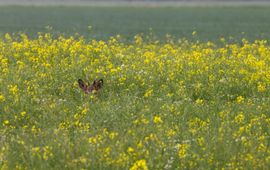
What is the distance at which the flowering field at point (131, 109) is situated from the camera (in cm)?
809

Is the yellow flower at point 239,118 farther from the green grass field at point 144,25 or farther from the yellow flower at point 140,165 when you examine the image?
the green grass field at point 144,25

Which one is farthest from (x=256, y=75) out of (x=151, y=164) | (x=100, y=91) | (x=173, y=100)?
(x=151, y=164)

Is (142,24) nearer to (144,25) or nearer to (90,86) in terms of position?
(144,25)

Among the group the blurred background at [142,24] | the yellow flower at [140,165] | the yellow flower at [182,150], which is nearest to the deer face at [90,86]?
the yellow flower at [182,150]

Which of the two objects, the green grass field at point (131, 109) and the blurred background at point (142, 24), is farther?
the blurred background at point (142, 24)

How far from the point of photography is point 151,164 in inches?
306

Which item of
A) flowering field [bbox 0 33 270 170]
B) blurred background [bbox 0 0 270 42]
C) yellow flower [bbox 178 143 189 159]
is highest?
yellow flower [bbox 178 143 189 159]

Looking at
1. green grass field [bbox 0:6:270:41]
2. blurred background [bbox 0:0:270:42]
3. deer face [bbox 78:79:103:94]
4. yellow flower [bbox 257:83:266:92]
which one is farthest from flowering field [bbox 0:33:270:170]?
green grass field [bbox 0:6:270:41]

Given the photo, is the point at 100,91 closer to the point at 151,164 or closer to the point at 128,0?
the point at 151,164

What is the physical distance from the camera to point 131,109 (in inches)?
405

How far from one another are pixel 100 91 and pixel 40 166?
395cm

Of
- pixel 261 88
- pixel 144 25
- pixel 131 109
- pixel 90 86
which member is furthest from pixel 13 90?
pixel 144 25

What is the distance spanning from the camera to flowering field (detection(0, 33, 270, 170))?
26.5 feet

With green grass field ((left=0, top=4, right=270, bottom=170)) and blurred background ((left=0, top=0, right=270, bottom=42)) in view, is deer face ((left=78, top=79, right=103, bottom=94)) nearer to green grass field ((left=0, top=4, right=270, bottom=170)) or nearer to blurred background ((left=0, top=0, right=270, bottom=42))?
green grass field ((left=0, top=4, right=270, bottom=170))
